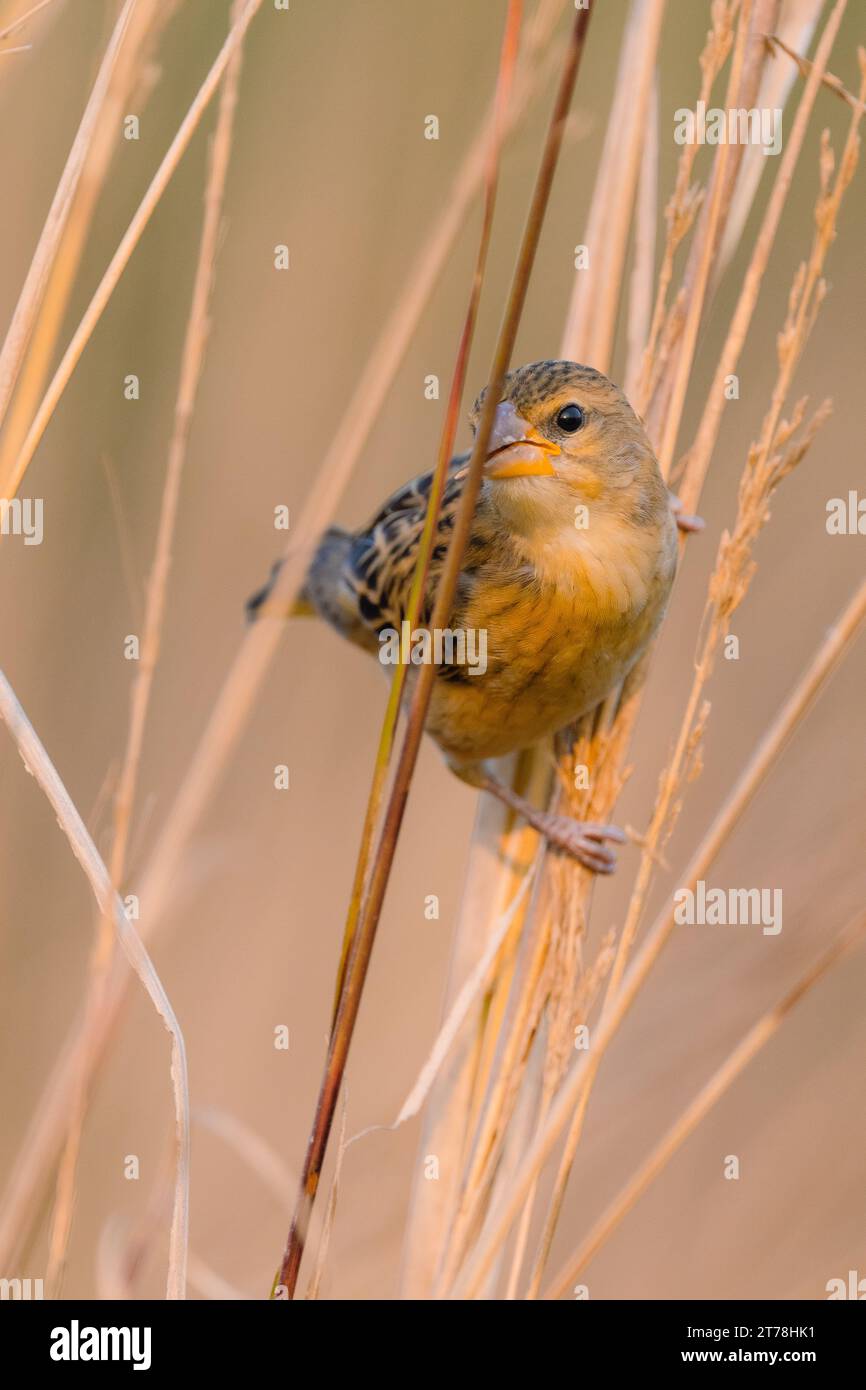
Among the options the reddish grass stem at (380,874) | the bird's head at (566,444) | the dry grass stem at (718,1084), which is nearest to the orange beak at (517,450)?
the bird's head at (566,444)

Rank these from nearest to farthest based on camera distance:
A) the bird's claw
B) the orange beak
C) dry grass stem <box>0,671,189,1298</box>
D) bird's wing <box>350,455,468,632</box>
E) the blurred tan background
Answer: dry grass stem <box>0,671,189,1298</box> → the bird's claw → the orange beak → bird's wing <box>350,455,468,632</box> → the blurred tan background

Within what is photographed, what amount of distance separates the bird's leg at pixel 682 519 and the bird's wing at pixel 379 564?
1.44 ft

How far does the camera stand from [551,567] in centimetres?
A: 260

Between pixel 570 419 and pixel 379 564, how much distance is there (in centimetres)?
85

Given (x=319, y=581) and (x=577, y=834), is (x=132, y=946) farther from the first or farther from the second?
(x=319, y=581)

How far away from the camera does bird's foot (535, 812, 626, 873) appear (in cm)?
195

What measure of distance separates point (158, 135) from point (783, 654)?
2121 millimetres

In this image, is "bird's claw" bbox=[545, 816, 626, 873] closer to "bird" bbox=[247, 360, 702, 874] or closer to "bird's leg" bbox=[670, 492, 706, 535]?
"bird" bbox=[247, 360, 702, 874]

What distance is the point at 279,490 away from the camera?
12.3ft

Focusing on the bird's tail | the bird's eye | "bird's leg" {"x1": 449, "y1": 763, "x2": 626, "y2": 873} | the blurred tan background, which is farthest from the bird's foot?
the bird's tail

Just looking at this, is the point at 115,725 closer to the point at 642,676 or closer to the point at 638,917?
the point at 642,676

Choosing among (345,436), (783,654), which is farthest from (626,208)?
(783,654)

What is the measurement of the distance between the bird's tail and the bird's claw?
5.28ft

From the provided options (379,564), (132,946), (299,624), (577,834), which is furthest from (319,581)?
(132,946)
